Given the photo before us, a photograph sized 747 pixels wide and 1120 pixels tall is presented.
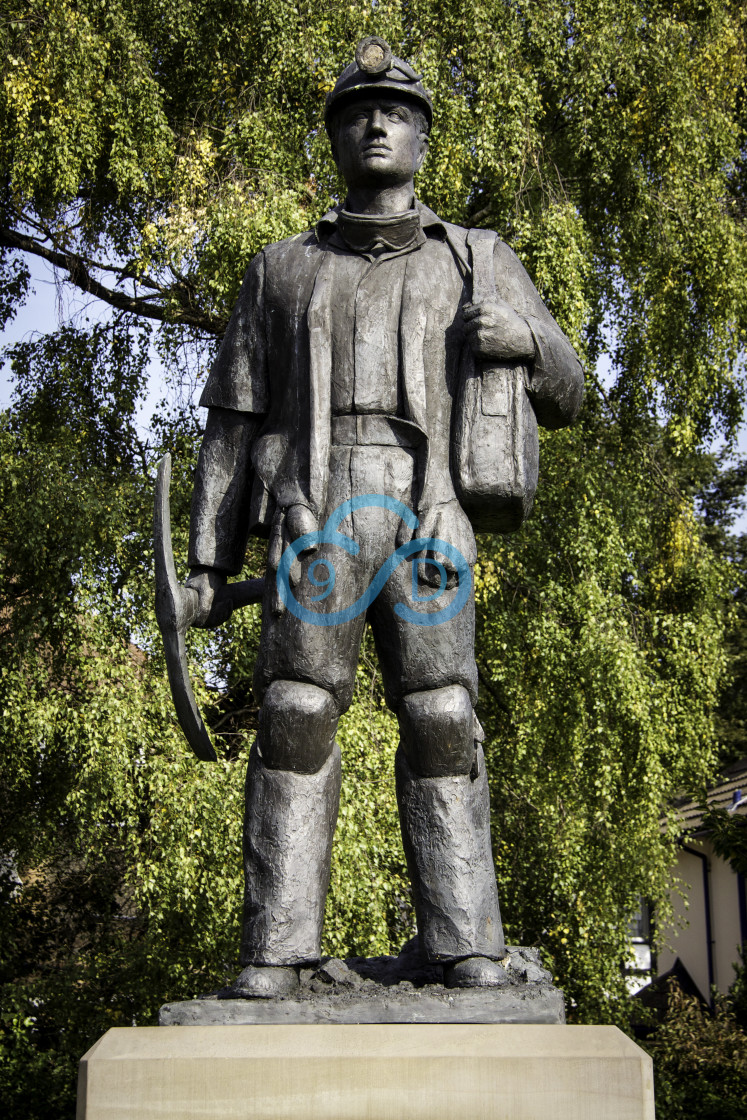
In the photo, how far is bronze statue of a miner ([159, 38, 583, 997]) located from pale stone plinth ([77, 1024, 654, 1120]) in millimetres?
361

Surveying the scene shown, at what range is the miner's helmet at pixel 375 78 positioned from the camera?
421cm

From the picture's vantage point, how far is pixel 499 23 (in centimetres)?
1268

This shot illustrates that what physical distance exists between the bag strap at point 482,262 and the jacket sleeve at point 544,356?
5 cm

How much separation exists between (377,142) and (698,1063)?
11.0m

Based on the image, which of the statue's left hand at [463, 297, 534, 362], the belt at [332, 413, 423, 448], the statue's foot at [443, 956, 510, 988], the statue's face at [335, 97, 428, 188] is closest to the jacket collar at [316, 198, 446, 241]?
the statue's face at [335, 97, 428, 188]

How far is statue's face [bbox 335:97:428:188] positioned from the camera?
4207 millimetres

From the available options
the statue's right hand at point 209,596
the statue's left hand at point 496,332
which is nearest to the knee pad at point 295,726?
the statue's right hand at point 209,596

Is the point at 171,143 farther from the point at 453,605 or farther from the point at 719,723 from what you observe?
the point at 719,723

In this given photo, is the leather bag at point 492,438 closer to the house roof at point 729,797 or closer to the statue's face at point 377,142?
the statue's face at point 377,142

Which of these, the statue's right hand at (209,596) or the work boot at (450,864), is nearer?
the work boot at (450,864)

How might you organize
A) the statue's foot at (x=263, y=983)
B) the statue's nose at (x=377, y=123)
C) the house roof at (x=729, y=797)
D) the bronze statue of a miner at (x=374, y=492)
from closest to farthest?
the statue's foot at (x=263, y=983) < the bronze statue of a miner at (x=374, y=492) < the statue's nose at (x=377, y=123) < the house roof at (x=729, y=797)

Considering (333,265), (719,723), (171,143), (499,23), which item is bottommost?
(719,723)

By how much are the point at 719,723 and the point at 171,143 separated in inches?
580

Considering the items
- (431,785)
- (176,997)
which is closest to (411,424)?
(431,785)
